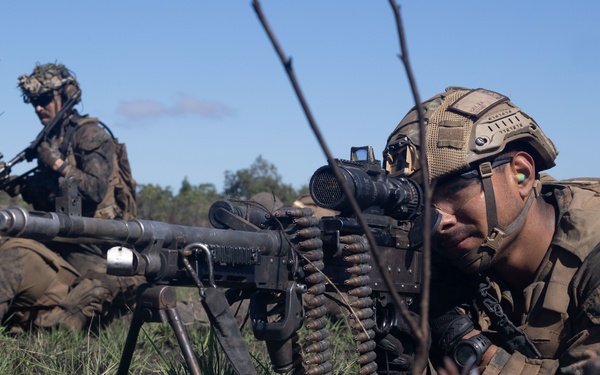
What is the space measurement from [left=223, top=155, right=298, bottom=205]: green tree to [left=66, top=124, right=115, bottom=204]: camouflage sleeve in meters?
13.4

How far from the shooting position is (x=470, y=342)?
4.54 m

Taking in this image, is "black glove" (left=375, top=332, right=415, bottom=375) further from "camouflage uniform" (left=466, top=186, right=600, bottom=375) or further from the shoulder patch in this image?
the shoulder patch

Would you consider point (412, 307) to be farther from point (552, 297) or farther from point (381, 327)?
point (552, 297)

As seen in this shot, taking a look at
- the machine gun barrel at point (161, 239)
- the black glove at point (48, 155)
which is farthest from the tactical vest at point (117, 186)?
the machine gun barrel at point (161, 239)

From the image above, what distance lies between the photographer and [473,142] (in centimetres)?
433

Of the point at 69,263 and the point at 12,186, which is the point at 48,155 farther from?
the point at 69,263

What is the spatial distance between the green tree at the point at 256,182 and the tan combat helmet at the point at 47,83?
511 inches

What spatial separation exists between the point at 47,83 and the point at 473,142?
654 cm

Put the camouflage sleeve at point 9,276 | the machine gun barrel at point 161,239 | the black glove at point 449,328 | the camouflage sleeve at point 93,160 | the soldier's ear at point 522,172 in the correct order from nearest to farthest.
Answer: the machine gun barrel at point 161,239 → the soldier's ear at point 522,172 → the black glove at point 449,328 → the camouflage sleeve at point 9,276 → the camouflage sleeve at point 93,160

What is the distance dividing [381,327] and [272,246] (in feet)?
3.11

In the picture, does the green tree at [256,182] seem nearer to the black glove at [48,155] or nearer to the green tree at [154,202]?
the green tree at [154,202]

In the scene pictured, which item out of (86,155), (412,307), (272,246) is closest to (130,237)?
(272,246)

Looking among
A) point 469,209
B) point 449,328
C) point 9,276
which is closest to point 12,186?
point 9,276

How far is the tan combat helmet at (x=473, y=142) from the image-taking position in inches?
171
